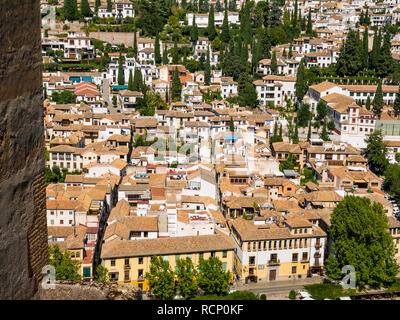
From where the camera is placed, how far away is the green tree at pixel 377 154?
117 ft

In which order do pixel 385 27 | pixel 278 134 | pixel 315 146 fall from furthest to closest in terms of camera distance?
pixel 385 27
pixel 278 134
pixel 315 146

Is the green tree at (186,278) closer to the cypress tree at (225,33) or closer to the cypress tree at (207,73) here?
the cypress tree at (207,73)

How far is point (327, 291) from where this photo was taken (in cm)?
2297

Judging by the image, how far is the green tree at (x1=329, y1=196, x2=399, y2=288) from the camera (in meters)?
23.2

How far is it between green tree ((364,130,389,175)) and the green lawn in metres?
14.0

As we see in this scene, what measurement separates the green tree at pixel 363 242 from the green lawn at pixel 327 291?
2.47ft

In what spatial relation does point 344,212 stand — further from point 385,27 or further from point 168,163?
point 385,27

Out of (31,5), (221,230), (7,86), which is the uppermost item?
(31,5)

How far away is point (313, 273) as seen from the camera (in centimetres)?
2516

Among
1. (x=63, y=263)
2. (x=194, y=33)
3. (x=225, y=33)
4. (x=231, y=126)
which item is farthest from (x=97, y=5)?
(x=63, y=263)

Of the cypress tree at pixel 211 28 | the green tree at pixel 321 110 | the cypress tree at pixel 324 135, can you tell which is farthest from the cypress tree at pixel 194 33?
the cypress tree at pixel 324 135

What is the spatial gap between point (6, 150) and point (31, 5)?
0.76 m

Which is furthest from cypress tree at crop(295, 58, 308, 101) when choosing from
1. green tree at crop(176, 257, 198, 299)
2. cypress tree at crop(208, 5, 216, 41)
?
green tree at crop(176, 257, 198, 299)

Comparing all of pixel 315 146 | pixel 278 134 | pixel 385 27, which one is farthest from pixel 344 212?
pixel 385 27
